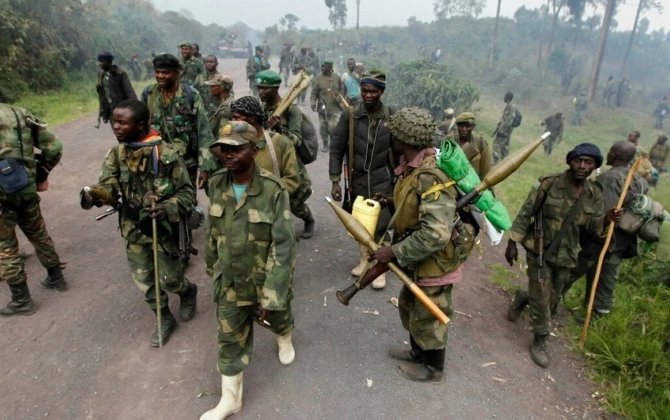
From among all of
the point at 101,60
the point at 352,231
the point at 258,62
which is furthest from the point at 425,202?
the point at 258,62

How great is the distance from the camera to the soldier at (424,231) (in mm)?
2727

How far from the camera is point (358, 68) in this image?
12.3 m

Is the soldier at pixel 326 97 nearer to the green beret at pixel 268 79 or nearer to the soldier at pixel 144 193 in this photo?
the green beret at pixel 268 79

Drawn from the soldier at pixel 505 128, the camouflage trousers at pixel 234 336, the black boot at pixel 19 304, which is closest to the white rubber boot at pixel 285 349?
the camouflage trousers at pixel 234 336

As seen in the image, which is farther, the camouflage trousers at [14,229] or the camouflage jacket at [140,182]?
the camouflage trousers at [14,229]

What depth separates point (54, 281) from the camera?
177 inches

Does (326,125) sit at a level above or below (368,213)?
below

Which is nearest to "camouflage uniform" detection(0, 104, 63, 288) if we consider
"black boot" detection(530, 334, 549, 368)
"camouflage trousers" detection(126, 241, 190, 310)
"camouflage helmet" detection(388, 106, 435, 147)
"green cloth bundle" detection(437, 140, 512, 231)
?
"camouflage trousers" detection(126, 241, 190, 310)

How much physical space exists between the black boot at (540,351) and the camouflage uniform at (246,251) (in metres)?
2.59

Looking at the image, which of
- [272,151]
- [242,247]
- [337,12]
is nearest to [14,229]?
[272,151]

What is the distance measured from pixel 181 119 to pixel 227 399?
3.16 m

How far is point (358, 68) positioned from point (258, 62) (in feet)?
11.6

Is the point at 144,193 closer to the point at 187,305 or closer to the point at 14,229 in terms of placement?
the point at 187,305

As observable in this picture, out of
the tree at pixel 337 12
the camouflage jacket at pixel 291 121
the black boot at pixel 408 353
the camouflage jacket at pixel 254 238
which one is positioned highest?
the tree at pixel 337 12
